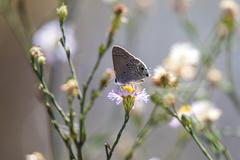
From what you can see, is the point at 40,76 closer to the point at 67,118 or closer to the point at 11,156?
the point at 67,118

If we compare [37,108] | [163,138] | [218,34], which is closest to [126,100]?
[218,34]

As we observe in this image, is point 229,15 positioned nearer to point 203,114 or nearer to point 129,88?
point 203,114

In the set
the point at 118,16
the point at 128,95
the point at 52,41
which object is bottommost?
the point at 128,95

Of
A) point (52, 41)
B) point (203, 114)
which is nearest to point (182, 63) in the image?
point (203, 114)

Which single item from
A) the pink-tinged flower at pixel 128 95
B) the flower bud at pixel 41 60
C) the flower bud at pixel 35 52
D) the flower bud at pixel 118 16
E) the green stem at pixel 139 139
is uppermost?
the flower bud at pixel 118 16

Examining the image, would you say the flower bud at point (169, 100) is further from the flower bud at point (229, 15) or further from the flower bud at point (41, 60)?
the flower bud at point (229, 15)

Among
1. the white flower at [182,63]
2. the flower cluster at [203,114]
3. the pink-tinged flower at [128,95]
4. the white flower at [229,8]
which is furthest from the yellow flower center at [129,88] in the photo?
the white flower at [229,8]

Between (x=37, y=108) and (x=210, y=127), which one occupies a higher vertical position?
(x=37, y=108)

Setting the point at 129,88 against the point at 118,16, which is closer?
the point at 129,88
